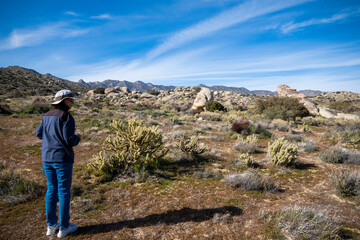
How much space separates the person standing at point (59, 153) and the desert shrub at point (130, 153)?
2.20m

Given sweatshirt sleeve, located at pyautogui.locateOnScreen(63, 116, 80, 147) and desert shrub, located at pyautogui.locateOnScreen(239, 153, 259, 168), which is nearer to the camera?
sweatshirt sleeve, located at pyautogui.locateOnScreen(63, 116, 80, 147)

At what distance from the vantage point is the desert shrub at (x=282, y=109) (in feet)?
56.3

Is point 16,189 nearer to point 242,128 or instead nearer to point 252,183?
point 252,183

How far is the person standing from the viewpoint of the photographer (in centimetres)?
273

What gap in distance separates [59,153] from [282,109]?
64.6 feet

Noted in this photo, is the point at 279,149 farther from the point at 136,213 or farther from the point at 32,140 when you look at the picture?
the point at 32,140

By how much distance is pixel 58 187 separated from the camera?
2.78 m

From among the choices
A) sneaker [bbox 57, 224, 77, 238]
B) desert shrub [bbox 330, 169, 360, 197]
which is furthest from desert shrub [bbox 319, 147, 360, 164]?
sneaker [bbox 57, 224, 77, 238]

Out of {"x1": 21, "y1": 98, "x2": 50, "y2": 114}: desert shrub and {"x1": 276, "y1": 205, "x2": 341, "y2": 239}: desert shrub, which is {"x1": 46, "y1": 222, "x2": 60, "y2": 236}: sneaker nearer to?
{"x1": 276, "y1": 205, "x2": 341, "y2": 239}: desert shrub

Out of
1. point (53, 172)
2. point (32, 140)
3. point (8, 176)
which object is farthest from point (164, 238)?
point (32, 140)

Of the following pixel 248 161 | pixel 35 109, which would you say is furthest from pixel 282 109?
pixel 35 109

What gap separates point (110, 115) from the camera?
17.8 meters

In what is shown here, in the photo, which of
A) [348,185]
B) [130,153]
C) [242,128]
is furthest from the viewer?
[242,128]

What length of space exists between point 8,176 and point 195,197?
4856mm
